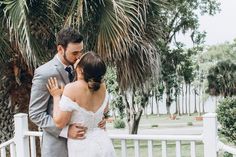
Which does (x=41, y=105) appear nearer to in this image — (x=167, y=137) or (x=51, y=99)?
(x=51, y=99)

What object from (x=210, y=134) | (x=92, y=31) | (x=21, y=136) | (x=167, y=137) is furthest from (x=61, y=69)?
(x=92, y=31)

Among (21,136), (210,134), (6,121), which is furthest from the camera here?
(6,121)

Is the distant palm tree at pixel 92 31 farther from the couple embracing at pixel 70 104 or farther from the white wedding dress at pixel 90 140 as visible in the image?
the white wedding dress at pixel 90 140

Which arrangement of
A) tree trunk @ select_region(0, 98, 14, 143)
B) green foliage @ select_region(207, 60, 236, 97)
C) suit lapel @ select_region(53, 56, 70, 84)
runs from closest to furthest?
suit lapel @ select_region(53, 56, 70, 84), tree trunk @ select_region(0, 98, 14, 143), green foliage @ select_region(207, 60, 236, 97)

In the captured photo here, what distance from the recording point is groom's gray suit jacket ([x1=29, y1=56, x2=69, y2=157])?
8.64 ft

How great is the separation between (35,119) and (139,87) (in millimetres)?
3533

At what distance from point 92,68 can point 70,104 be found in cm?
25

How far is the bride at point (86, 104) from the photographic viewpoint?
97.3 inches

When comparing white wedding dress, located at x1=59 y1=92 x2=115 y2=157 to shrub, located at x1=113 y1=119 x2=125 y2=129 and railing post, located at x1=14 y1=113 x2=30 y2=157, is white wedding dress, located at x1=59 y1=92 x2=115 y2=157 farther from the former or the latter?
shrub, located at x1=113 y1=119 x2=125 y2=129

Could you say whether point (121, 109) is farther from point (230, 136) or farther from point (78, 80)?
point (78, 80)

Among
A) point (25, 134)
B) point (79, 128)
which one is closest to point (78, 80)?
point (79, 128)

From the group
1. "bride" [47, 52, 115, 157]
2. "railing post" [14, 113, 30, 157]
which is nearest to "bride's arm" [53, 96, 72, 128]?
"bride" [47, 52, 115, 157]

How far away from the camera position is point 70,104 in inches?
99.1

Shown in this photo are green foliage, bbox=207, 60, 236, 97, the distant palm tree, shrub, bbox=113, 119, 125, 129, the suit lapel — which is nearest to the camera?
the suit lapel
